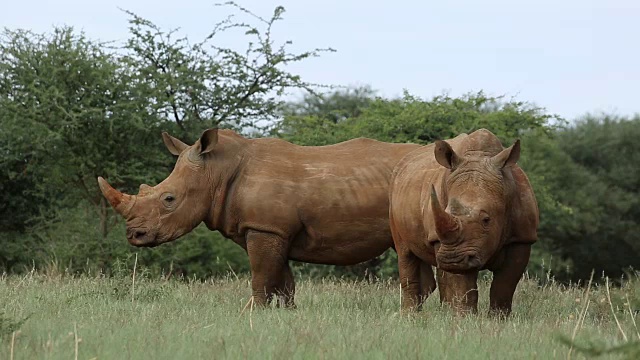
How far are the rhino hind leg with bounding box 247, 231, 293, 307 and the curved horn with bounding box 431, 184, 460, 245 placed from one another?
8.05ft

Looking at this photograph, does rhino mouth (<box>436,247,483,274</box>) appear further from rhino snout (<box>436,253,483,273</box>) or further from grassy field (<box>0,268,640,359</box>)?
grassy field (<box>0,268,640,359</box>)

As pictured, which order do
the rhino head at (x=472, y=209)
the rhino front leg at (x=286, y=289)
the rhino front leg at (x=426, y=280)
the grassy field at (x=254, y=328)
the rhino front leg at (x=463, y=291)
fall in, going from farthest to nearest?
the rhino front leg at (x=426, y=280) < the rhino front leg at (x=286, y=289) < the rhino front leg at (x=463, y=291) < the rhino head at (x=472, y=209) < the grassy field at (x=254, y=328)

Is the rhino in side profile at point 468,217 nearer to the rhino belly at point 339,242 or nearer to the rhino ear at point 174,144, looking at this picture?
the rhino belly at point 339,242

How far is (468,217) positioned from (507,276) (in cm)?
101

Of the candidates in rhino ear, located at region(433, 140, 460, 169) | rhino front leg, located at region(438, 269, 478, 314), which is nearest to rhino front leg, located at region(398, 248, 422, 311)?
rhino front leg, located at region(438, 269, 478, 314)

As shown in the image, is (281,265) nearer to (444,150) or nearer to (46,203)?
(444,150)

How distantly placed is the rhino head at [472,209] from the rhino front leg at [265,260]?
6.55 feet

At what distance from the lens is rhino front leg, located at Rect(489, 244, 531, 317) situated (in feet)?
29.8

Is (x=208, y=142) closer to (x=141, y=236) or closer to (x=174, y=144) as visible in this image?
(x=174, y=144)

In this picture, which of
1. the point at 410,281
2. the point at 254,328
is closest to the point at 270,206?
the point at 410,281

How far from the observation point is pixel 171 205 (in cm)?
1069

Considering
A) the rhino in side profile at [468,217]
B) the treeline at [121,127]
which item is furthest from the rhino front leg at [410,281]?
the treeline at [121,127]

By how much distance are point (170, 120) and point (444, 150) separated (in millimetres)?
13603

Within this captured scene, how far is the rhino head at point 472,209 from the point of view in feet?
27.4
